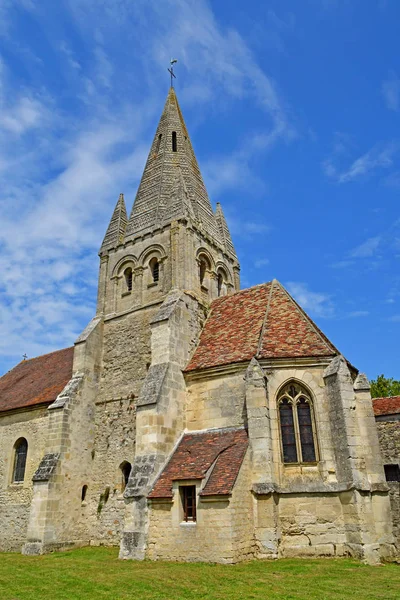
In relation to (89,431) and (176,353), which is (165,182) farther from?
(89,431)

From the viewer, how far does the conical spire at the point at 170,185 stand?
70.1ft

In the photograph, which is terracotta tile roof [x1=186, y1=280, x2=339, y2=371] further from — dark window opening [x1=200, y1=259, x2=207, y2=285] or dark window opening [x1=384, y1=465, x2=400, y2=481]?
dark window opening [x1=384, y1=465, x2=400, y2=481]

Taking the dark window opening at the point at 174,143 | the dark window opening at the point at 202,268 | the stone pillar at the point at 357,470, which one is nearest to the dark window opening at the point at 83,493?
the stone pillar at the point at 357,470

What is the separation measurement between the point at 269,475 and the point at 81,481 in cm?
783

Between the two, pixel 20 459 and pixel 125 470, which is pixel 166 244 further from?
pixel 20 459

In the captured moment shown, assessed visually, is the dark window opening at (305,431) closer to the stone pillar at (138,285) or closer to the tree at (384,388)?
the stone pillar at (138,285)

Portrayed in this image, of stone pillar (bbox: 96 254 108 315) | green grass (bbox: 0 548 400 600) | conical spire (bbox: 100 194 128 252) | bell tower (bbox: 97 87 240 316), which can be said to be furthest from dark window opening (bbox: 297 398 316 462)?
conical spire (bbox: 100 194 128 252)

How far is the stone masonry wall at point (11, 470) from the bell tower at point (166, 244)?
5.45m

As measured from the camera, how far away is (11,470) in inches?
749

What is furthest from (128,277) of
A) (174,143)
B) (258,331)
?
(174,143)

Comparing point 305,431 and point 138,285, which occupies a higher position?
point 138,285

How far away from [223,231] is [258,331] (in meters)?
9.39

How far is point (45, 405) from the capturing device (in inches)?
744

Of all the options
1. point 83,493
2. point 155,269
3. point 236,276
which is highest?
point 236,276
